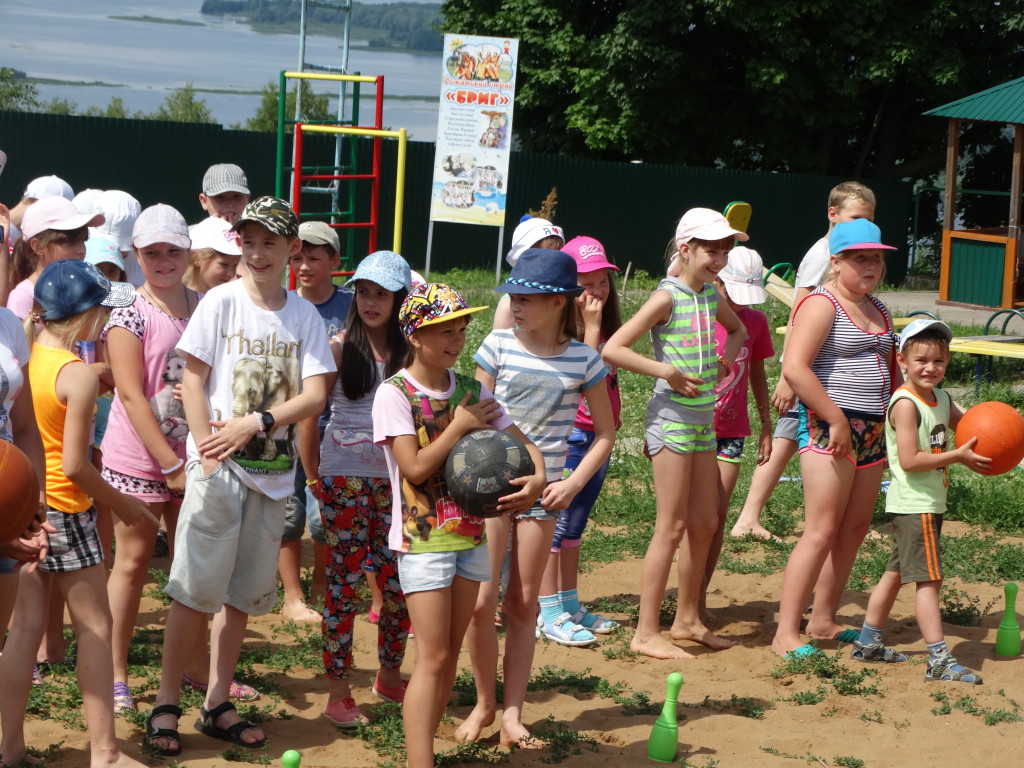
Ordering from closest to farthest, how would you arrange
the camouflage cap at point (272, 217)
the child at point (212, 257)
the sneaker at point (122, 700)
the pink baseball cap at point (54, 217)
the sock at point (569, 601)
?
the camouflage cap at point (272, 217), the sneaker at point (122, 700), the pink baseball cap at point (54, 217), the child at point (212, 257), the sock at point (569, 601)

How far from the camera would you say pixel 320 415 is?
5.25 m

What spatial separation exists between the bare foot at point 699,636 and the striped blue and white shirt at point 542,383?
1.52 metres

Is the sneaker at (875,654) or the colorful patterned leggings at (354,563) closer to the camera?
the colorful patterned leggings at (354,563)

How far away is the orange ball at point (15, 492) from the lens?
11.6ft

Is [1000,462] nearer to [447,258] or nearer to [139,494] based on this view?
[139,494]

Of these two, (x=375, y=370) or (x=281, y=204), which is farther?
(x=375, y=370)

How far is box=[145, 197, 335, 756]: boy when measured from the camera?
4.30m

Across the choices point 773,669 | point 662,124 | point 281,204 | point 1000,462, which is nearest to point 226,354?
point 281,204

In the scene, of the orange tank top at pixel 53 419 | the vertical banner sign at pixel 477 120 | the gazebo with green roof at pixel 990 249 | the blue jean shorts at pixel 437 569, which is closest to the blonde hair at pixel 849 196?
the blue jean shorts at pixel 437 569

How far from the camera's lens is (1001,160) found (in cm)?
3033

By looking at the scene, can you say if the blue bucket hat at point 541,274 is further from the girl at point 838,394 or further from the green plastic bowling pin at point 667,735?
the green plastic bowling pin at point 667,735

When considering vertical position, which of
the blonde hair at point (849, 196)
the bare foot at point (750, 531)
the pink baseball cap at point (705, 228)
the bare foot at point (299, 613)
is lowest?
the bare foot at point (299, 613)

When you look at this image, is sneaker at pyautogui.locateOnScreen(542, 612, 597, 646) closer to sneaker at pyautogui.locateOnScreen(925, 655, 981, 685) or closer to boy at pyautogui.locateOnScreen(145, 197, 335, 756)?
sneaker at pyautogui.locateOnScreen(925, 655, 981, 685)

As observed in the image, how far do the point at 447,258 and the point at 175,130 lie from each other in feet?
18.9
